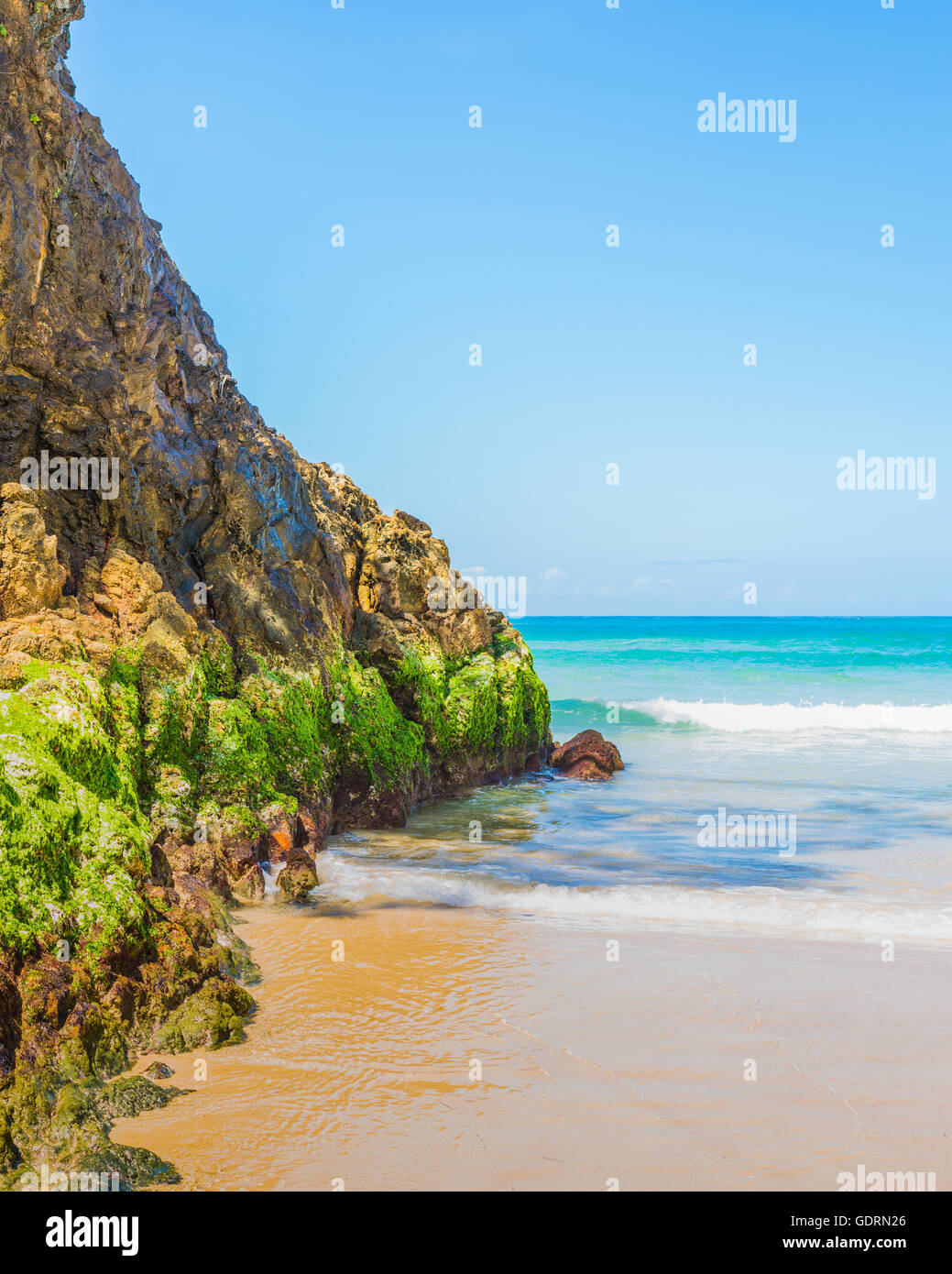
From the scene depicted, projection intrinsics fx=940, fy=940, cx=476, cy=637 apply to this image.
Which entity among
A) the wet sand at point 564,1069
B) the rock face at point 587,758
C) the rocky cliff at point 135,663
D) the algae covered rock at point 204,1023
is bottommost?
the wet sand at point 564,1069

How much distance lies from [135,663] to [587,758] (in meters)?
10.1

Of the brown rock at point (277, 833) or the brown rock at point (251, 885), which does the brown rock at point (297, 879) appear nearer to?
the brown rock at point (251, 885)

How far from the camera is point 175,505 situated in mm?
9898

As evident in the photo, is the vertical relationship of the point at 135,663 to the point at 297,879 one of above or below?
Answer: above

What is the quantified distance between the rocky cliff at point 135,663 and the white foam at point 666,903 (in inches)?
31.7

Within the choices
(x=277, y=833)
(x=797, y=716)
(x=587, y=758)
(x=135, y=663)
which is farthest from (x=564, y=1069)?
(x=797, y=716)

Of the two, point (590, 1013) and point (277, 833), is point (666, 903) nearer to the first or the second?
point (590, 1013)

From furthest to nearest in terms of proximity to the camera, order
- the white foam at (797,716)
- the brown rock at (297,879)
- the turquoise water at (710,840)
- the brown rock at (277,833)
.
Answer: the white foam at (797,716), the brown rock at (277,833), the turquoise water at (710,840), the brown rock at (297,879)

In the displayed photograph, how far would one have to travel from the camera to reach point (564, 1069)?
5328 mm

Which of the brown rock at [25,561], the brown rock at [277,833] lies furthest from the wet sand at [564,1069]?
the brown rock at [25,561]

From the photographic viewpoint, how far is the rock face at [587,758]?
16.4 meters

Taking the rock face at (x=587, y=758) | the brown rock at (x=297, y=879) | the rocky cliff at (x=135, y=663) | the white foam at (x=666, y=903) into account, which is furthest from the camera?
the rock face at (x=587, y=758)

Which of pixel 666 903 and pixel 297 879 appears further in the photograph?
pixel 666 903
